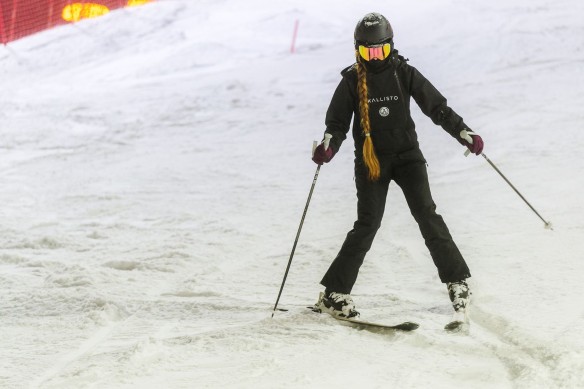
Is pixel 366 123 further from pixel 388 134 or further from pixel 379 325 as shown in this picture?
pixel 379 325

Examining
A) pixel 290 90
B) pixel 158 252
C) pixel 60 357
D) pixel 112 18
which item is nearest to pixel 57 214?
pixel 158 252

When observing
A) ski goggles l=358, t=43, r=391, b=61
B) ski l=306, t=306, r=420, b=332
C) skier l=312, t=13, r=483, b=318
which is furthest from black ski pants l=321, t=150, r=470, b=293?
ski goggles l=358, t=43, r=391, b=61

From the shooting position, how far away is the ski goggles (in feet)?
13.8

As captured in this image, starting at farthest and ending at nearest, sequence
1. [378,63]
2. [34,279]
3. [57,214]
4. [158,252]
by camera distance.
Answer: [57,214]
[158,252]
[34,279]
[378,63]

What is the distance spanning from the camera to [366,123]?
14.1ft

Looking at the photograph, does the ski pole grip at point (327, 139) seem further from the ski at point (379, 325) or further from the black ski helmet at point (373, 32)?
the ski at point (379, 325)

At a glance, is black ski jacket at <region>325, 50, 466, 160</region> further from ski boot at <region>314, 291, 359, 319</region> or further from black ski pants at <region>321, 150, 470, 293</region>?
ski boot at <region>314, 291, 359, 319</region>

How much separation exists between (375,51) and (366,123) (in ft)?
1.24

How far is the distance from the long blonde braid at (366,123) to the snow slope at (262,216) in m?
0.86

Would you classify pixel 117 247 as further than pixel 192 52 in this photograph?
No

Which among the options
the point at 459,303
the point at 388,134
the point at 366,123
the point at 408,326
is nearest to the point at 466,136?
the point at 388,134

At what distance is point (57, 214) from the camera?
28.0 ft

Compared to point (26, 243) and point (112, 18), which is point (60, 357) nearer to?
point (26, 243)

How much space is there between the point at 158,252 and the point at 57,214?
89.7 inches
